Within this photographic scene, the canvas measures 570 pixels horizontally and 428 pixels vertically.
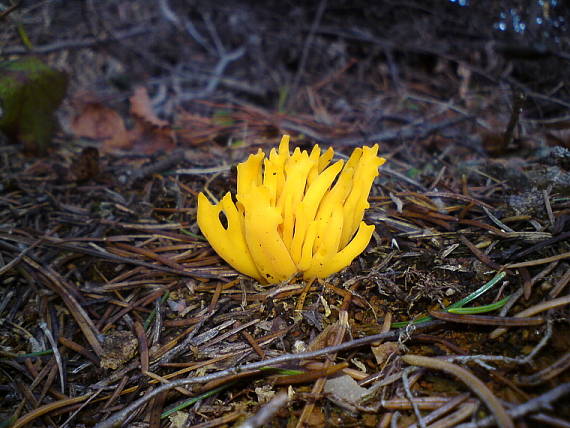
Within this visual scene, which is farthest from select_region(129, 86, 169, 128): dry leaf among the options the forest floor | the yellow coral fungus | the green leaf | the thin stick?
the thin stick

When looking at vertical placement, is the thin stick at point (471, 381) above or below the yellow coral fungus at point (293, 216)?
below

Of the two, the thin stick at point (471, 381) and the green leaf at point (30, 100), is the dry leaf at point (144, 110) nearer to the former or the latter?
the green leaf at point (30, 100)

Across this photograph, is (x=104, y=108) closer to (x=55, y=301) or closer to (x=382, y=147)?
(x=55, y=301)

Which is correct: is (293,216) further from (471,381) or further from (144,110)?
(144,110)

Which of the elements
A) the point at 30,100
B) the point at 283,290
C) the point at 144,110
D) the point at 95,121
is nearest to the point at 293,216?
the point at 283,290

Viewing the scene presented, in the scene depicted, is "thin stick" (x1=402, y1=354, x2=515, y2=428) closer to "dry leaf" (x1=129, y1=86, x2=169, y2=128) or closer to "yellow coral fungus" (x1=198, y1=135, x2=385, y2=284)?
"yellow coral fungus" (x1=198, y1=135, x2=385, y2=284)

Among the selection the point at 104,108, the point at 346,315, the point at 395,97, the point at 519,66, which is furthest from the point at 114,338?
the point at 519,66

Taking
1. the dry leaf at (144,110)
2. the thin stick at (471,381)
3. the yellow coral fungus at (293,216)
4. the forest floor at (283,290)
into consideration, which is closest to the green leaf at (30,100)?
the forest floor at (283,290)
